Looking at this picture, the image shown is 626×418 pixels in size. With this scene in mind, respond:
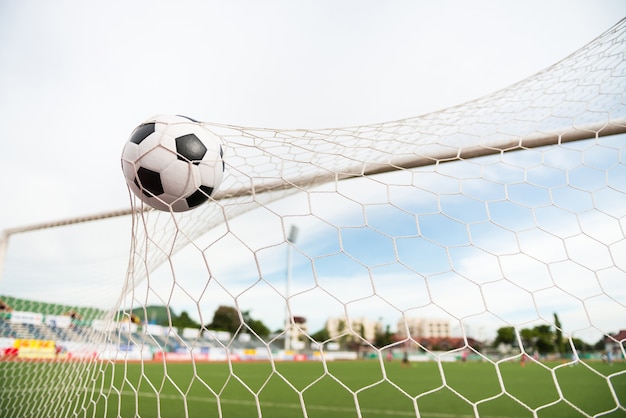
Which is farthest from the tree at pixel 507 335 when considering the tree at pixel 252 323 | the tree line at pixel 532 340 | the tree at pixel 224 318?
the tree at pixel 224 318

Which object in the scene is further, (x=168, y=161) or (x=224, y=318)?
(x=224, y=318)

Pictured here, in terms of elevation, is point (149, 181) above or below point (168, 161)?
below

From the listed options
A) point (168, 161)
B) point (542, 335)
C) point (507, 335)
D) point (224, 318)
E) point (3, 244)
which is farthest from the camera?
point (224, 318)

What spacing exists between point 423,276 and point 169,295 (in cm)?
131

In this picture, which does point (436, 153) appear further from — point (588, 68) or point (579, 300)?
point (588, 68)

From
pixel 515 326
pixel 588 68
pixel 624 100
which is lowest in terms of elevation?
pixel 515 326

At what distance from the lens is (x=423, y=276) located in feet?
6.57

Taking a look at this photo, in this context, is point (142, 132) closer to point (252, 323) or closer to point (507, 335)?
point (252, 323)

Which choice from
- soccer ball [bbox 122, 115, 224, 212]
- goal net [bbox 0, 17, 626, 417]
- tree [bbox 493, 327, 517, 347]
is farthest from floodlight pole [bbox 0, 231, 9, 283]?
tree [bbox 493, 327, 517, 347]

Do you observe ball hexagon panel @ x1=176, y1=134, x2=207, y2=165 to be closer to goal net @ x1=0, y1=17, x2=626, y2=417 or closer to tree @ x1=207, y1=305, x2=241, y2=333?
goal net @ x1=0, y1=17, x2=626, y2=417

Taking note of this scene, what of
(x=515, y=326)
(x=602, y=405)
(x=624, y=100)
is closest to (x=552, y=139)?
(x=624, y=100)

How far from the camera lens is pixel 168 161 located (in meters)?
2.13

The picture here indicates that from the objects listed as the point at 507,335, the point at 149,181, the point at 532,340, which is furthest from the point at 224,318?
the point at 149,181

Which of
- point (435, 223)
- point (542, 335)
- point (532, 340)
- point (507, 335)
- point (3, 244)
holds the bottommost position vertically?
point (542, 335)
